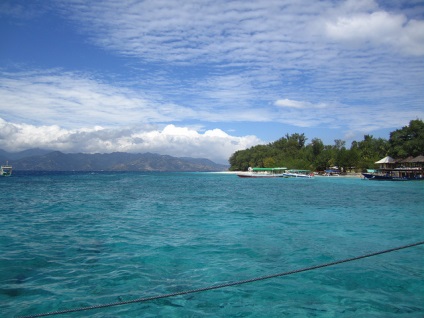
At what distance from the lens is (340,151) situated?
10675 cm

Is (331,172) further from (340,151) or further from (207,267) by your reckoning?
(207,267)

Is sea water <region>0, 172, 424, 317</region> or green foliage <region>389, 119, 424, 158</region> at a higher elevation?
green foliage <region>389, 119, 424, 158</region>

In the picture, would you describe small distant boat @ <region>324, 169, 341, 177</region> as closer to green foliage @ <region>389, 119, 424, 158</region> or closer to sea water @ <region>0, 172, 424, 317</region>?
green foliage @ <region>389, 119, 424, 158</region>

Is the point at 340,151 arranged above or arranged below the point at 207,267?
above

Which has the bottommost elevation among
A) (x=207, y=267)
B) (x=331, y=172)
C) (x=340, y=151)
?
(x=207, y=267)

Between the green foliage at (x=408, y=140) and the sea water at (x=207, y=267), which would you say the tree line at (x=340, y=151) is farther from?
the sea water at (x=207, y=267)

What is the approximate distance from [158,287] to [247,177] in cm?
9479

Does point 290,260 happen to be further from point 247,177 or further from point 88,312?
point 247,177

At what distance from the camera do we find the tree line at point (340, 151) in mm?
92613

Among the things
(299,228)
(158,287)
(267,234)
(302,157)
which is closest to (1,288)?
(158,287)

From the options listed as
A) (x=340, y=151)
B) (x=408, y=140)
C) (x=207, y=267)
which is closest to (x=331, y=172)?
(x=340, y=151)

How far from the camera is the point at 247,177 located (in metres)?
102

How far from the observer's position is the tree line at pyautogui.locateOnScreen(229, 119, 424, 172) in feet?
304

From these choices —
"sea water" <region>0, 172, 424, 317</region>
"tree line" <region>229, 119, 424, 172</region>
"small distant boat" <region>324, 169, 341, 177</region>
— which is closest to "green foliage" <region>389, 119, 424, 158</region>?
"tree line" <region>229, 119, 424, 172</region>
